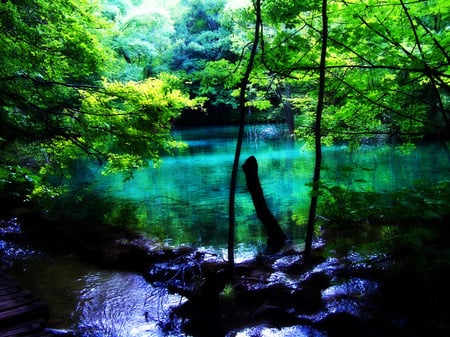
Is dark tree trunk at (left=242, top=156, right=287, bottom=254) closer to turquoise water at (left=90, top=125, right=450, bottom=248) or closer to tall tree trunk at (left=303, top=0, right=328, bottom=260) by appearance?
turquoise water at (left=90, top=125, right=450, bottom=248)

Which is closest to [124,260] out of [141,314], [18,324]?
[141,314]

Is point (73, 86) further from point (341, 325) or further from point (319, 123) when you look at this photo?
point (341, 325)

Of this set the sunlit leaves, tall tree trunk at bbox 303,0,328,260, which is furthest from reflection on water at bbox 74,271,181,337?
tall tree trunk at bbox 303,0,328,260

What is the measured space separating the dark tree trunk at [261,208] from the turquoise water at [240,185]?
388mm

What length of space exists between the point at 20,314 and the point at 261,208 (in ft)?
16.4

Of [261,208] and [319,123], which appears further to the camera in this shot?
[261,208]

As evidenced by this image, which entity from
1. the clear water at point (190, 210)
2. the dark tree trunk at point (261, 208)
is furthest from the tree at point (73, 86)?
the clear water at point (190, 210)

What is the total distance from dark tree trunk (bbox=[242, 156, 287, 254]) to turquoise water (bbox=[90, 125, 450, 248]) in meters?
0.39

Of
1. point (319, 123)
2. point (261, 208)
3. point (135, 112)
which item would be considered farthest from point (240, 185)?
point (319, 123)

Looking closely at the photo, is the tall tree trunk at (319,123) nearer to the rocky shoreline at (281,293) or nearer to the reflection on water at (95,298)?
the rocky shoreline at (281,293)

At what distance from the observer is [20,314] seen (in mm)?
4832

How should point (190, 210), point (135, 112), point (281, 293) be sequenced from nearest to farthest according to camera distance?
1. point (281, 293)
2. point (135, 112)
3. point (190, 210)

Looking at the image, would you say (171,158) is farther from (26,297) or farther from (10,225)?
(26,297)

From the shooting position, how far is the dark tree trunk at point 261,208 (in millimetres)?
7918
